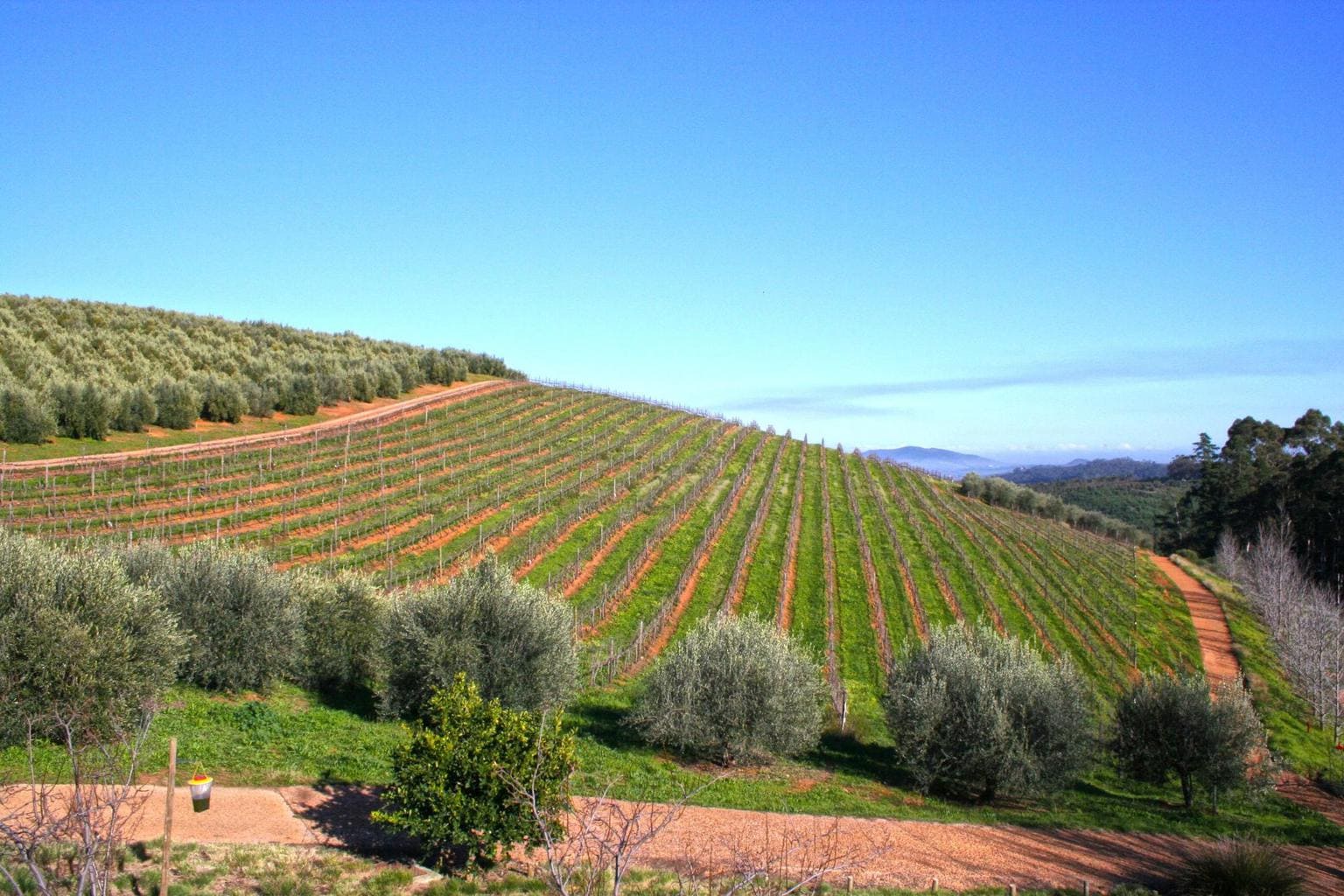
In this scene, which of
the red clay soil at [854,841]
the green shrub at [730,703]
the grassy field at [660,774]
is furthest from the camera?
the green shrub at [730,703]

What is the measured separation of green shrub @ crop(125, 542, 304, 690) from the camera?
2106cm

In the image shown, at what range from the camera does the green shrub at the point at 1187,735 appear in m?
22.2

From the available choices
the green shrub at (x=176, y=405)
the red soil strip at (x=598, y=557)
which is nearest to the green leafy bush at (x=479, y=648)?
the red soil strip at (x=598, y=557)

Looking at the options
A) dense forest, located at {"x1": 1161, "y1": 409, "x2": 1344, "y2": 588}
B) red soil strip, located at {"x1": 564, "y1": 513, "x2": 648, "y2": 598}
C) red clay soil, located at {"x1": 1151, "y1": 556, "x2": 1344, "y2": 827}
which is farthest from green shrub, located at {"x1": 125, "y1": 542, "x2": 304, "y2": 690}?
dense forest, located at {"x1": 1161, "y1": 409, "x2": 1344, "y2": 588}

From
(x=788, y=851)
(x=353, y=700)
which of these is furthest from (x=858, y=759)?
(x=353, y=700)

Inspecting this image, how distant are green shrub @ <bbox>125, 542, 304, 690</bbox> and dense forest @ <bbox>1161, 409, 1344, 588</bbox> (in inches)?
2319

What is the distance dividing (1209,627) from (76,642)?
164 feet

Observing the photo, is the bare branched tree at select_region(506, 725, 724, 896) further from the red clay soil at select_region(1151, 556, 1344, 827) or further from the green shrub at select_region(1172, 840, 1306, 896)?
the red clay soil at select_region(1151, 556, 1344, 827)

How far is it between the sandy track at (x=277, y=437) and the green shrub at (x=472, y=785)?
3734 centimetres

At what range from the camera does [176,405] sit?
52438 millimetres

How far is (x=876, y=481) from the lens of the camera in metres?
70.5

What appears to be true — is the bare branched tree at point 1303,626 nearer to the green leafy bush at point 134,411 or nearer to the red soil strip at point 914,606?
the red soil strip at point 914,606

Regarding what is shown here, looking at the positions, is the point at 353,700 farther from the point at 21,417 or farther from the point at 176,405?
the point at 176,405

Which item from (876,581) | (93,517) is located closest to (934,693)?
(876,581)
